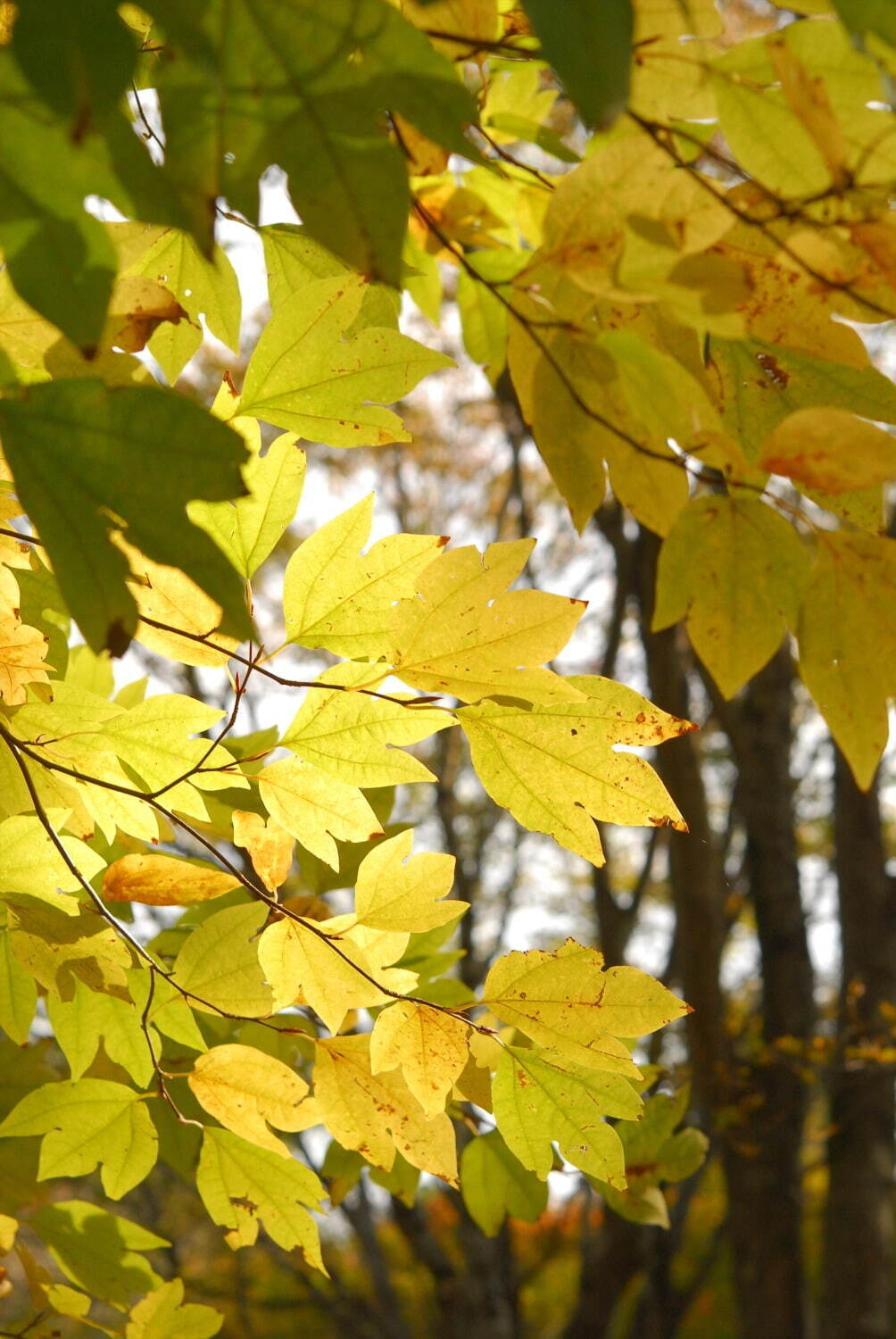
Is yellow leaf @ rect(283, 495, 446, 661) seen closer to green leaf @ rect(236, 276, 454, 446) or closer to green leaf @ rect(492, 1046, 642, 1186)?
green leaf @ rect(236, 276, 454, 446)

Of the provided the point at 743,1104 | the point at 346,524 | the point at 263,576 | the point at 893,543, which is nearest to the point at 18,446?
the point at 346,524

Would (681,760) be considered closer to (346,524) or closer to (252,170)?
(346,524)

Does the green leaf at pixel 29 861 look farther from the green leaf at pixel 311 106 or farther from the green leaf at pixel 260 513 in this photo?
the green leaf at pixel 311 106

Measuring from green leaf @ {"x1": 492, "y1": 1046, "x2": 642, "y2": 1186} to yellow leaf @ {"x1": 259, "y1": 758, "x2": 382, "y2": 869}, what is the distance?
17 cm

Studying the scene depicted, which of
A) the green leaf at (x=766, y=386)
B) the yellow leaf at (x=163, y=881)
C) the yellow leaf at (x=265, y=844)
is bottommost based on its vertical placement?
the yellow leaf at (x=163, y=881)

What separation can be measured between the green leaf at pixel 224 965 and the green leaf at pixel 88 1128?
12 centimetres

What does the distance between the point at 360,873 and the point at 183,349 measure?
36 centimetres

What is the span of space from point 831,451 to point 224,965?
1.60 ft

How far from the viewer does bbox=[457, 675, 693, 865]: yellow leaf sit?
1.83ft

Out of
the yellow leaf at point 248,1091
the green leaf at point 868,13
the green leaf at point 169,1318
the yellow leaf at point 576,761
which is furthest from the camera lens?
the green leaf at point 169,1318

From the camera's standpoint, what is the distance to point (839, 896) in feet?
10.1

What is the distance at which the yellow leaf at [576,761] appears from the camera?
56cm

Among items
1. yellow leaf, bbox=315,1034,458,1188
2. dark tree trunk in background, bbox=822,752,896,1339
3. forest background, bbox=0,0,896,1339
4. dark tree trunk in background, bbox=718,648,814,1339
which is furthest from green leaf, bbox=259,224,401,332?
dark tree trunk in background, bbox=822,752,896,1339

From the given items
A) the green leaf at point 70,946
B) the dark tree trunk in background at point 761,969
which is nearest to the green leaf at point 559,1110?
the green leaf at point 70,946
